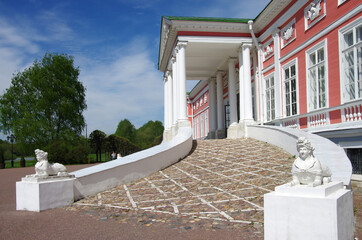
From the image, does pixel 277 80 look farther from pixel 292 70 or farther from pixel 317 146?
pixel 317 146

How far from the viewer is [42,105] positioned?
32.1 meters

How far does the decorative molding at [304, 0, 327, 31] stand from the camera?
11.5 meters

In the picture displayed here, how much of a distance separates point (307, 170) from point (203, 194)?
357 centimetres

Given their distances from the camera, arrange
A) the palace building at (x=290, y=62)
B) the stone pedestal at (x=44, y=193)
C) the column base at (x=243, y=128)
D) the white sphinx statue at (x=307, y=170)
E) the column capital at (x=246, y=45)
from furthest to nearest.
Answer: the column capital at (x=246, y=45) → the column base at (x=243, y=128) → the palace building at (x=290, y=62) → the stone pedestal at (x=44, y=193) → the white sphinx statue at (x=307, y=170)

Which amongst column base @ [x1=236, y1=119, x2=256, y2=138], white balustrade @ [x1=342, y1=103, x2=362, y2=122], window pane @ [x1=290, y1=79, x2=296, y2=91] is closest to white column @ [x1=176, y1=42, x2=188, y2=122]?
column base @ [x1=236, y1=119, x2=256, y2=138]

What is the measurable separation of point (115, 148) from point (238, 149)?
32305 millimetres

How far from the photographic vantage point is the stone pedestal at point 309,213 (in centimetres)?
346

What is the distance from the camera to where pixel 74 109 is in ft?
111

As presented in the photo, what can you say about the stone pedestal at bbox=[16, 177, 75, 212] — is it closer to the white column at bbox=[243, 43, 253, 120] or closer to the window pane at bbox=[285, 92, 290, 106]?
the window pane at bbox=[285, 92, 290, 106]

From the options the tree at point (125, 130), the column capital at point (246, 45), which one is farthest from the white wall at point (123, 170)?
the tree at point (125, 130)

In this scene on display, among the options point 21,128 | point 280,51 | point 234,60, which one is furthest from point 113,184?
point 21,128

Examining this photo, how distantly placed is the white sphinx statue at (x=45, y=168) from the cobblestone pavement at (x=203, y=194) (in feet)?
2.71

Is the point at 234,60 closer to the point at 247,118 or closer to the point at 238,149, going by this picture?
the point at 247,118

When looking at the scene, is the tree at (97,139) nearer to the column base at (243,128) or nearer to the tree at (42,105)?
the tree at (42,105)
